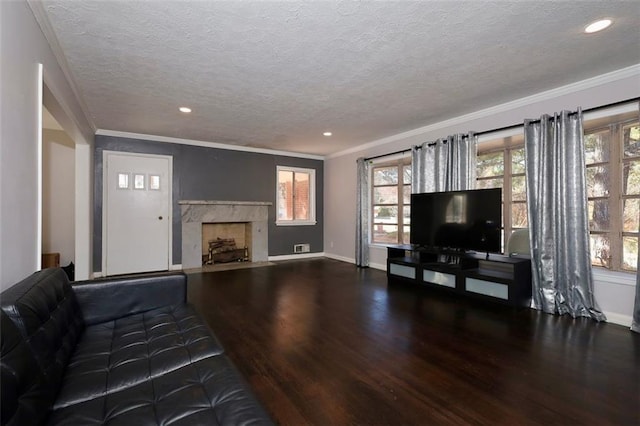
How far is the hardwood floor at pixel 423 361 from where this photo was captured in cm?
166

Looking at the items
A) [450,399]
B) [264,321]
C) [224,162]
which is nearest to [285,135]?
[224,162]

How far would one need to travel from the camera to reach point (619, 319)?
289 cm

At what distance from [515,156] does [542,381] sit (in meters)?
3.00

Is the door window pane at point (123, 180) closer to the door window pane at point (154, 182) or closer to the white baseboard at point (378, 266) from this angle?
the door window pane at point (154, 182)

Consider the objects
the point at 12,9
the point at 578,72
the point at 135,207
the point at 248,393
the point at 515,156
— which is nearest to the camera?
the point at 248,393

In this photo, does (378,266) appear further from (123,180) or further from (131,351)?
(123,180)

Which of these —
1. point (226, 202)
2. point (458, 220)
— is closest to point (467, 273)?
point (458, 220)

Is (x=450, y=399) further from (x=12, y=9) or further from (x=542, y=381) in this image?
(x=12, y=9)

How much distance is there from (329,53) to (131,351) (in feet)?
8.46

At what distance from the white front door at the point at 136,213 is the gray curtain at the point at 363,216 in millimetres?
3615

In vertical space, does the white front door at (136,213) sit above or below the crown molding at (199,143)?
below

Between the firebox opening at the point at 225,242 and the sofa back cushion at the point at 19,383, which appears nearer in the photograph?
the sofa back cushion at the point at 19,383

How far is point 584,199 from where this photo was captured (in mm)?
3002

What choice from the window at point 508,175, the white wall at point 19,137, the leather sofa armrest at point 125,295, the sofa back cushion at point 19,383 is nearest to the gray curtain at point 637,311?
the window at point 508,175
